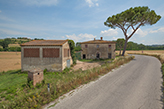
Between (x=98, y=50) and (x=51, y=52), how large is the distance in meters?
17.4

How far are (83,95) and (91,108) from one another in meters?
1.47

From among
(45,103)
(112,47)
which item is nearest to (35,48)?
(45,103)

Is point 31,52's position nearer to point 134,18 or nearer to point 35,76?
point 35,76

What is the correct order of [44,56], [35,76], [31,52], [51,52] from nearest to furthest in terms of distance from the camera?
[35,76] < [51,52] < [44,56] < [31,52]

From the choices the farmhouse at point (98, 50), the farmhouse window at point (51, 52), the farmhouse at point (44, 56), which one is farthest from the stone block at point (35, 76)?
the farmhouse at point (98, 50)

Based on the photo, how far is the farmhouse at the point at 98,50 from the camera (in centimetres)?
2873

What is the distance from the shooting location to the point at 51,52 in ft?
51.9

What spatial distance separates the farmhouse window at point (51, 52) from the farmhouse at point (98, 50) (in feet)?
50.6

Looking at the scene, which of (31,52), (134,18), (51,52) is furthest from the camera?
(134,18)

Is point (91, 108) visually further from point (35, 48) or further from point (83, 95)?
point (35, 48)

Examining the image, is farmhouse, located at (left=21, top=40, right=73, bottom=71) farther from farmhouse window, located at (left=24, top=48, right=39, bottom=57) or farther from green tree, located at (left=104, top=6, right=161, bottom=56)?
green tree, located at (left=104, top=6, right=161, bottom=56)

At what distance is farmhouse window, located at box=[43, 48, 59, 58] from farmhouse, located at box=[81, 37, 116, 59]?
15.4 metres

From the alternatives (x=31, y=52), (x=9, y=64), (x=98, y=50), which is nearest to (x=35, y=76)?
(x=31, y=52)

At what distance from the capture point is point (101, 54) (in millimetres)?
29312
